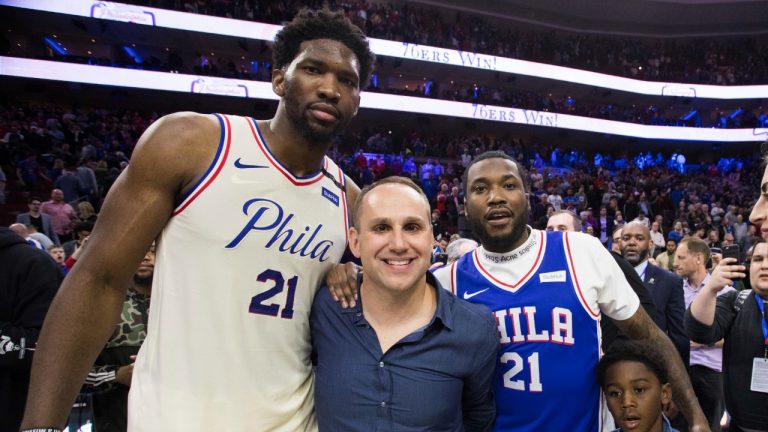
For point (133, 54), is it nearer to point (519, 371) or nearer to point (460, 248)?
point (460, 248)

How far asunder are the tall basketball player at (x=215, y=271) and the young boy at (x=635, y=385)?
133cm

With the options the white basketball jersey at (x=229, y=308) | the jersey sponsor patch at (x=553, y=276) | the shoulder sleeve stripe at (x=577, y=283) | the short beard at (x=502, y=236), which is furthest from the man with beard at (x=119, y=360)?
the shoulder sleeve stripe at (x=577, y=283)

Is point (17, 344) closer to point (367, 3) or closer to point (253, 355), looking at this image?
point (253, 355)

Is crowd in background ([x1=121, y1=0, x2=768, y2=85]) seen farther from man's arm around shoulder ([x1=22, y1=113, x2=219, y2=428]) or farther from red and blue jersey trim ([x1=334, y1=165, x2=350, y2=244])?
man's arm around shoulder ([x1=22, y1=113, x2=219, y2=428])

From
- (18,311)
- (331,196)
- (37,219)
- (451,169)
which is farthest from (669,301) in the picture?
(451,169)

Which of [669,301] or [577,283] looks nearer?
[577,283]

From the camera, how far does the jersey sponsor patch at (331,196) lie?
1793 mm

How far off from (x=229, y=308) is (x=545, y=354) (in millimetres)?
1194

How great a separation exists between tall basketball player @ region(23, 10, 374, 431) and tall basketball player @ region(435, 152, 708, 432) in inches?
27.6

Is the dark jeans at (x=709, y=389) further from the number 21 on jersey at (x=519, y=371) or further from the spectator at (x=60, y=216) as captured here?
the spectator at (x=60, y=216)

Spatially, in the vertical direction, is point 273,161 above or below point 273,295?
above

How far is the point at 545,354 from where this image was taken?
6.38 feet

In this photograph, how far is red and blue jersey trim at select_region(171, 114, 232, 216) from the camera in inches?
60.1

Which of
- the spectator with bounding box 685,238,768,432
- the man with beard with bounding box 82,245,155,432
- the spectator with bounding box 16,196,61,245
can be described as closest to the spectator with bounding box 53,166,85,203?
the spectator with bounding box 16,196,61,245
